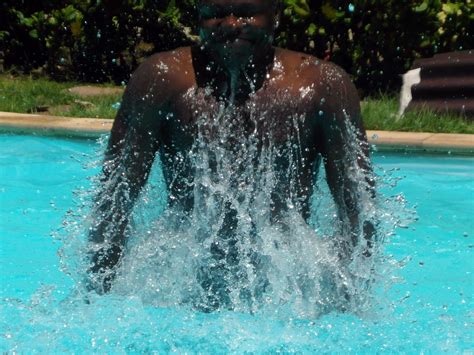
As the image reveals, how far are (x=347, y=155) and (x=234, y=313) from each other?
1.87 ft

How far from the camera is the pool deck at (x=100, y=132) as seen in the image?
6305 mm

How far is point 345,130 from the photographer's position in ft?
9.05

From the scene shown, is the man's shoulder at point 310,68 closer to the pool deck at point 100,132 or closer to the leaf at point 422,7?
the pool deck at point 100,132

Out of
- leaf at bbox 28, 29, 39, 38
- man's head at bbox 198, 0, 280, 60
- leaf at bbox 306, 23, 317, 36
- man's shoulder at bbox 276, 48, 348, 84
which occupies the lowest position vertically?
leaf at bbox 28, 29, 39, 38

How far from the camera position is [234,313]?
2916 millimetres

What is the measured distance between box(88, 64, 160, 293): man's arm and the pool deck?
12.1 feet

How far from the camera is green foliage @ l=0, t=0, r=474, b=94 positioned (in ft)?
27.6

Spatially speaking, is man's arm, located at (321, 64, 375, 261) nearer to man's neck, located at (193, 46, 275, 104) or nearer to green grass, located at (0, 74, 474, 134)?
man's neck, located at (193, 46, 275, 104)

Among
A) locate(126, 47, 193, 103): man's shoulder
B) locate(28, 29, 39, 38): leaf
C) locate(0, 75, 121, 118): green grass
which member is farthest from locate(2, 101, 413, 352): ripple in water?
locate(28, 29, 39, 38): leaf

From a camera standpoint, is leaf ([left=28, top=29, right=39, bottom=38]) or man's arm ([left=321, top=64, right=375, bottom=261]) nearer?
man's arm ([left=321, top=64, right=375, bottom=261])

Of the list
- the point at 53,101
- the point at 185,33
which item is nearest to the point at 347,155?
the point at 53,101

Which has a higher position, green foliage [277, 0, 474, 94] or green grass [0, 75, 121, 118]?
green foliage [277, 0, 474, 94]

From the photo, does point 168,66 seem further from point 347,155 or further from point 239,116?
point 347,155

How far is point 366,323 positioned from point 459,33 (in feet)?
19.4
